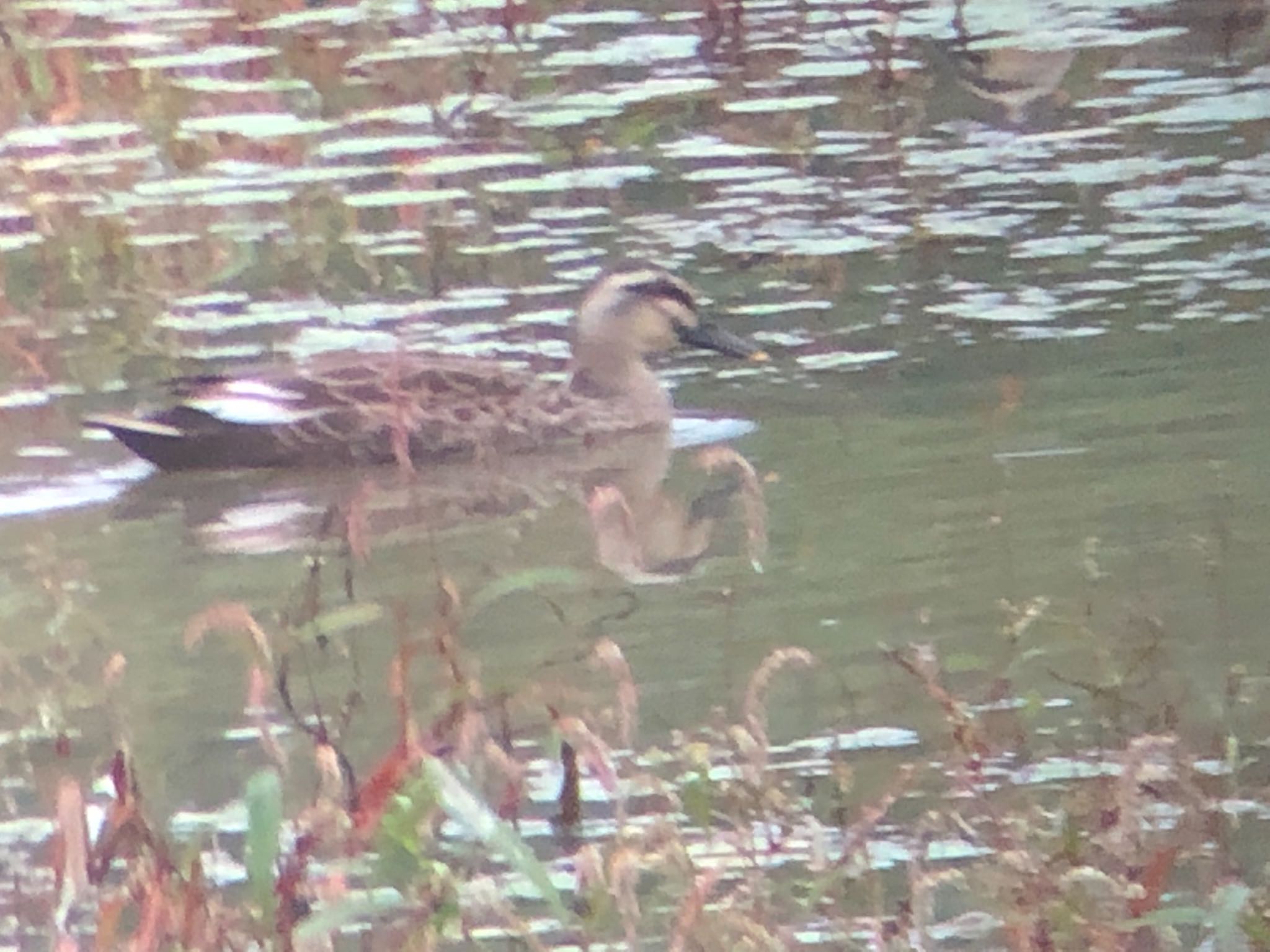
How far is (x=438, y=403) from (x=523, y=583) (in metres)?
0.79

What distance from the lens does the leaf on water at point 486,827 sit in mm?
2092

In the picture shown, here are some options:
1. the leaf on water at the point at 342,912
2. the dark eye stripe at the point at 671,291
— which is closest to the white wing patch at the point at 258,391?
the dark eye stripe at the point at 671,291

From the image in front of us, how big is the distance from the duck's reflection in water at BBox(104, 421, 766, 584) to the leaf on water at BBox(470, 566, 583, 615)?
0.07 metres

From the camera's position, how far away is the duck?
3.32m

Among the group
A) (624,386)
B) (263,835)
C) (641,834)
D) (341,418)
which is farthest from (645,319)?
(263,835)

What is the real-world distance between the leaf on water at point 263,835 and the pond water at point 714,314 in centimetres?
36

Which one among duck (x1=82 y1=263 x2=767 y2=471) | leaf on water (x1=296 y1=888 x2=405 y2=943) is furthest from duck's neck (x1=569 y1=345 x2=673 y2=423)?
leaf on water (x1=296 y1=888 x2=405 y2=943)

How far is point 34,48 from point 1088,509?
2.04 meters

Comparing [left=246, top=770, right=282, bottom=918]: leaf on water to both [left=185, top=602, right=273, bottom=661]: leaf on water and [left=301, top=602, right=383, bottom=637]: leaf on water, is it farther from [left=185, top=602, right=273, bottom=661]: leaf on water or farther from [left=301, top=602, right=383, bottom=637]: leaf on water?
[left=301, top=602, right=383, bottom=637]: leaf on water

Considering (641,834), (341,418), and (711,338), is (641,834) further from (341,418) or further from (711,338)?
(711,338)

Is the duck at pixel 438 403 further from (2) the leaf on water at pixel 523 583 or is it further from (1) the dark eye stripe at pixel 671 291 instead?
(2) the leaf on water at pixel 523 583

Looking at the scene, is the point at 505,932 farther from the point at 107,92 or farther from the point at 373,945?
the point at 107,92

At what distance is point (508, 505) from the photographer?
10.5 ft

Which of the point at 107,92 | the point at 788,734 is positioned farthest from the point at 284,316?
the point at 788,734
